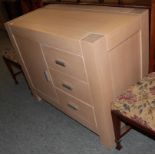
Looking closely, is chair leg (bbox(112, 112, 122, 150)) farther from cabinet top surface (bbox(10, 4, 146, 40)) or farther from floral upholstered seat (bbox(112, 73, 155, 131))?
cabinet top surface (bbox(10, 4, 146, 40))

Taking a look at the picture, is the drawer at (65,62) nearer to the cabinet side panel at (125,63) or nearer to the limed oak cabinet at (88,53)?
the limed oak cabinet at (88,53)

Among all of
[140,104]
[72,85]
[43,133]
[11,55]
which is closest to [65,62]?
[72,85]

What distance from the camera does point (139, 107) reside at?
113 centimetres

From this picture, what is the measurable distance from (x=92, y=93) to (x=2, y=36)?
3.34 m

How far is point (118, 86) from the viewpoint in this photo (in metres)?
1.31

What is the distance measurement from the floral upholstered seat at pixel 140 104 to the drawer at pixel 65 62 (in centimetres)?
26

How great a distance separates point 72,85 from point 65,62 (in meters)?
0.17

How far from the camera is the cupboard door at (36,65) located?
5.13ft

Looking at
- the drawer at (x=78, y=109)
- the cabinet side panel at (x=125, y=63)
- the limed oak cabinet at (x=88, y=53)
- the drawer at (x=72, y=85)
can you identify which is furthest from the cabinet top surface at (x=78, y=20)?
the drawer at (x=78, y=109)

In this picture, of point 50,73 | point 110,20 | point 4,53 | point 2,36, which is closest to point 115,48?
point 110,20

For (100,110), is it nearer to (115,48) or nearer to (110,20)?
(115,48)

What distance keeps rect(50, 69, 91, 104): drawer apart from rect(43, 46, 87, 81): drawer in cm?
5

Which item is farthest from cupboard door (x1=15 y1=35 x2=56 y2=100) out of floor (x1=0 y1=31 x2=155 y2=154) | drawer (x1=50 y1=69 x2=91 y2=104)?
floor (x1=0 y1=31 x2=155 y2=154)

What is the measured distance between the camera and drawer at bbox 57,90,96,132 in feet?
4.69
